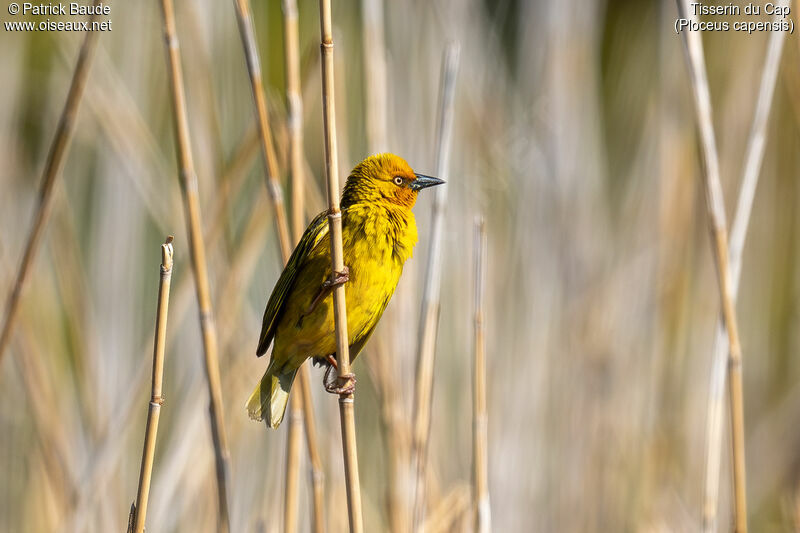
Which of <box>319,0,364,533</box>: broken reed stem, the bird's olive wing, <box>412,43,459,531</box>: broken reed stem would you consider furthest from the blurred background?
<box>319,0,364,533</box>: broken reed stem

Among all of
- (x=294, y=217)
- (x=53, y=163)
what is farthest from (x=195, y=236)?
(x=53, y=163)

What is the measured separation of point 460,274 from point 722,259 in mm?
1598

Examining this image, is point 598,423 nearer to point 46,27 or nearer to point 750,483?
point 750,483

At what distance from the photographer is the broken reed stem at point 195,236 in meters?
1.77

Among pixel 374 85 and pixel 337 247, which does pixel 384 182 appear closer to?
pixel 374 85

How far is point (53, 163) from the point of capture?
1.87 m

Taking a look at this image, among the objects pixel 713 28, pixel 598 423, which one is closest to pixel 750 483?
pixel 598 423

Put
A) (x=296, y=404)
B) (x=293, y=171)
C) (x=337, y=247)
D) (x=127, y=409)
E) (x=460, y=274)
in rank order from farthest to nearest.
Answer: (x=460, y=274) < (x=127, y=409) < (x=296, y=404) < (x=293, y=171) < (x=337, y=247)

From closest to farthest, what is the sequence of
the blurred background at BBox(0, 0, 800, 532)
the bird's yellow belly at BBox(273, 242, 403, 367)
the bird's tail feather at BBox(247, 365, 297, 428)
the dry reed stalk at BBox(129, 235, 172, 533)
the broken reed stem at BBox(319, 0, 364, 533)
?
the dry reed stalk at BBox(129, 235, 172, 533)
the broken reed stem at BBox(319, 0, 364, 533)
the bird's yellow belly at BBox(273, 242, 403, 367)
the bird's tail feather at BBox(247, 365, 297, 428)
the blurred background at BBox(0, 0, 800, 532)

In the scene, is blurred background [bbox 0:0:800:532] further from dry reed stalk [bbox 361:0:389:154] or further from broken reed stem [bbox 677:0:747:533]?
broken reed stem [bbox 677:0:747:533]

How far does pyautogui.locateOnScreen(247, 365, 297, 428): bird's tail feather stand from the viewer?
2328mm

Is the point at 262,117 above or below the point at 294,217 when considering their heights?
above

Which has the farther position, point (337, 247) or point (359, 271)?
point (359, 271)

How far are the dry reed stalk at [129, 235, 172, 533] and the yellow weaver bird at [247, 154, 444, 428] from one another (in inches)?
24.7
